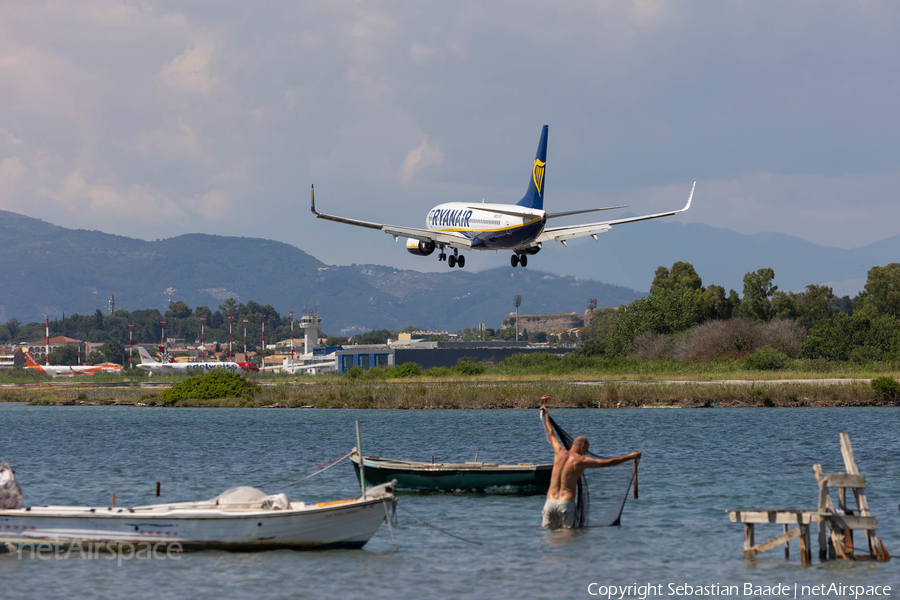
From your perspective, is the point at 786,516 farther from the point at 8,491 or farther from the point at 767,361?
the point at 767,361

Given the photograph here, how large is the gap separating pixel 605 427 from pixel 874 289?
120 metres

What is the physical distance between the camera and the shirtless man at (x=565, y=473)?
86.1 feet

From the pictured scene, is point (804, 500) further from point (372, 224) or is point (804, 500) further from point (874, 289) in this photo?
point (874, 289)

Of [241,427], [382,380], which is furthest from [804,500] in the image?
[382,380]

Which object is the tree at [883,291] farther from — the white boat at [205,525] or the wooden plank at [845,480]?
the white boat at [205,525]

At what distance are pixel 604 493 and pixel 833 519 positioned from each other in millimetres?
7323

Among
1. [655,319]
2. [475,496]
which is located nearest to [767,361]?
[655,319]

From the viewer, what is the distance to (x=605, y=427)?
67.7m

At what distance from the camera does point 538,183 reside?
69.1 meters

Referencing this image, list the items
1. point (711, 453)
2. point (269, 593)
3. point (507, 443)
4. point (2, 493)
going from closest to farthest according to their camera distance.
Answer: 1. point (269, 593)
2. point (2, 493)
3. point (711, 453)
4. point (507, 443)

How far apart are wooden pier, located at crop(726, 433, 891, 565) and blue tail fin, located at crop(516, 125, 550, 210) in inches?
1766

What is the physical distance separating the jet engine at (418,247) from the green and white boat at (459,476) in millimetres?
31802

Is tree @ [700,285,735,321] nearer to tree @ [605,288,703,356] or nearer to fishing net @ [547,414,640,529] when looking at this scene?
tree @ [605,288,703,356]

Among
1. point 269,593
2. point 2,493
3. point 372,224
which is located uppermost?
point 372,224
